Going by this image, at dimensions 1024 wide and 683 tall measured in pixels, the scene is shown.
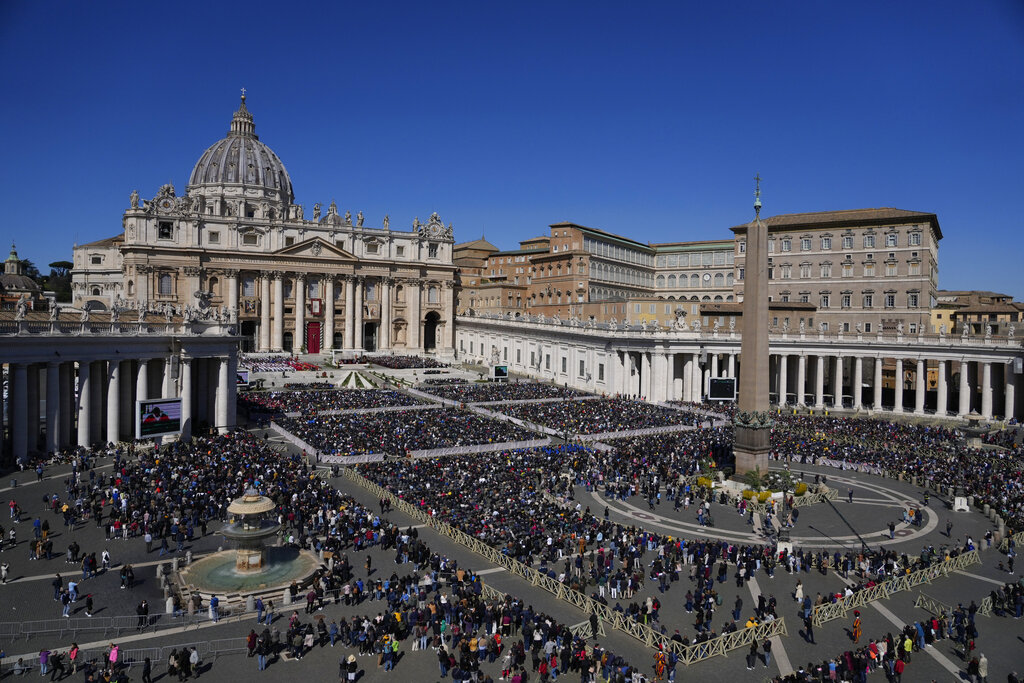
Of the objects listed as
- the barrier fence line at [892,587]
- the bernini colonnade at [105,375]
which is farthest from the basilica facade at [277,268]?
the barrier fence line at [892,587]

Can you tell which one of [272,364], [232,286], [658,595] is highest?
[232,286]

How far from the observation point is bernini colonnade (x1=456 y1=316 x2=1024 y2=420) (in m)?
50.3

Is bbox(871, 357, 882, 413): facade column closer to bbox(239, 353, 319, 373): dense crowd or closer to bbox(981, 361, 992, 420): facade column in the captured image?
bbox(981, 361, 992, 420): facade column

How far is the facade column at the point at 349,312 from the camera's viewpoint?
89.9 meters

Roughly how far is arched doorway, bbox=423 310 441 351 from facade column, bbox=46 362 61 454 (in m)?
65.2

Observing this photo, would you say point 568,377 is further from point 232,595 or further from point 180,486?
point 232,595

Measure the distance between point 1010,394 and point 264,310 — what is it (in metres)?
73.1

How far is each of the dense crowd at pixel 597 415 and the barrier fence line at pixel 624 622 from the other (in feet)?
61.5

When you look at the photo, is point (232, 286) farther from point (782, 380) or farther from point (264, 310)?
point (782, 380)

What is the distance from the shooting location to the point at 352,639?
16.1 m

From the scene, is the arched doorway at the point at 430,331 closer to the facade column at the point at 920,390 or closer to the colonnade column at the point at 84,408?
the facade column at the point at 920,390

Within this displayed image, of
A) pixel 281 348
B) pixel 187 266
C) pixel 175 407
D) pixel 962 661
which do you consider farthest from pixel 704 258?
pixel 962 661


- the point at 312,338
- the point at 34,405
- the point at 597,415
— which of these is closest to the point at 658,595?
the point at 597,415

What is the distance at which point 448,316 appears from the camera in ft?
319
